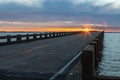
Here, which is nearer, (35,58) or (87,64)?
(87,64)

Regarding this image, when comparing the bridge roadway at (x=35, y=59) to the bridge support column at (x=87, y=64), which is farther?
the bridge roadway at (x=35, y=59)

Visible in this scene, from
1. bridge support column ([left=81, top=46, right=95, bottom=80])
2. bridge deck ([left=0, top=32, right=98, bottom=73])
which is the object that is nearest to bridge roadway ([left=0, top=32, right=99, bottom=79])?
bridge deck ([left=0, top=32, right=98, bottom=73])

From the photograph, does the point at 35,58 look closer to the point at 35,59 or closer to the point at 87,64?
the point at 35,59

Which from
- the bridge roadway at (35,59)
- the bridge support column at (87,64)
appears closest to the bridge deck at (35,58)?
the bridge roadway at (35,59)

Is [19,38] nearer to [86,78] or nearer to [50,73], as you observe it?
[50,73]

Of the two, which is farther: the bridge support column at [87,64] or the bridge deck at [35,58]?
the bridge deck at [35,58]

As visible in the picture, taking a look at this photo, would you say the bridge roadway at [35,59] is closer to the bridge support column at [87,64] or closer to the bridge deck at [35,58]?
the bridge deck at [35,58]

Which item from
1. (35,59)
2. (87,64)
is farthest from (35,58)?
(87,64)

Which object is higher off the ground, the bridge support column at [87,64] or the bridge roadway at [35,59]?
the bridge support column at [87,64]

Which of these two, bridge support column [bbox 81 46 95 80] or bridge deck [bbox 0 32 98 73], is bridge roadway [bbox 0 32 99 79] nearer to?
bridge deck [bbox 0 32 98 73]

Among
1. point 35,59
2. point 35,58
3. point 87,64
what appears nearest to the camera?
point 87,64

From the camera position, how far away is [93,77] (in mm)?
6867

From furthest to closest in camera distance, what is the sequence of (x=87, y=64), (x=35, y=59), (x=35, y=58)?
(x=35, y=58) < (x=35, y=59) < (x=87, y=64)

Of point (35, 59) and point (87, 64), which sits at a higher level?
point (87, 64)
